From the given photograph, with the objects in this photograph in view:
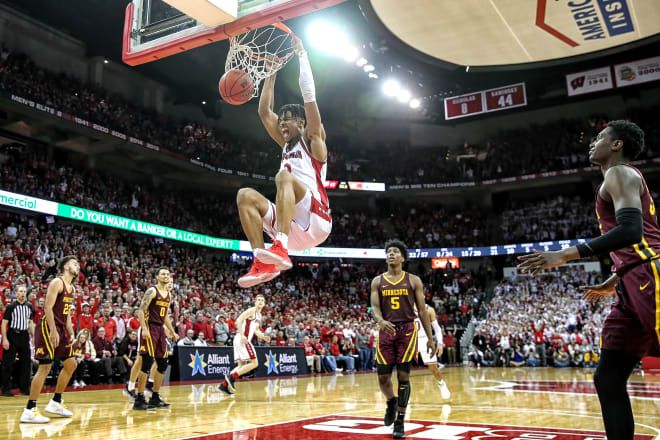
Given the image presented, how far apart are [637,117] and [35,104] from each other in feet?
84.3

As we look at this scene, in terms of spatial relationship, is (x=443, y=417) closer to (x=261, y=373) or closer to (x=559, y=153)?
(x=261, y=373)

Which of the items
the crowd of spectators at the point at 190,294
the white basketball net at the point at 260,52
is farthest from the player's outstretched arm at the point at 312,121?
the crowd of spectators at the point at 190,294

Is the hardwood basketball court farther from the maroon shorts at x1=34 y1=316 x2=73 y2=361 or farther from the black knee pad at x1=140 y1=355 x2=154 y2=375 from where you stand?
the maroon shorts at x1=34 y1=316 x2=73 y2=361

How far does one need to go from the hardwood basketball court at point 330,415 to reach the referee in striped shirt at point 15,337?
0.43 meters

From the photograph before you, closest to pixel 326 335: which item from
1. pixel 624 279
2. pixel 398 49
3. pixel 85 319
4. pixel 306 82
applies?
pixel 85 319

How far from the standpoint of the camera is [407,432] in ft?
18.5

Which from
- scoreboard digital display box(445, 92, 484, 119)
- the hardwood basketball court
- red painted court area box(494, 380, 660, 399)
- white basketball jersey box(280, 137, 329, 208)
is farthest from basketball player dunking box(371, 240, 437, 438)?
scoreboard digital display box(445, 92, 484, 119)

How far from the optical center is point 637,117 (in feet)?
85.5

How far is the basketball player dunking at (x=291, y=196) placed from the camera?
12.1ft

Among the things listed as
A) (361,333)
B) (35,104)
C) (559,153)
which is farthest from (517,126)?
(35,104)

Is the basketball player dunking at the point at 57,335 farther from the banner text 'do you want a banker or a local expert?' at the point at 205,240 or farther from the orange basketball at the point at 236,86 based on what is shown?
the banner text 'do you want a banker or a local expert?' at the point at 205,240

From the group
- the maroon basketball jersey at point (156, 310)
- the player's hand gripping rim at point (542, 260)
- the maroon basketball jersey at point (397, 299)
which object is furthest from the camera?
the maroon basketball jersey at point (156, 310)

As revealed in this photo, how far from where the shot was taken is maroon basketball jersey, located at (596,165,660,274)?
294 centimetres

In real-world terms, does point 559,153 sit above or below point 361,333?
above
